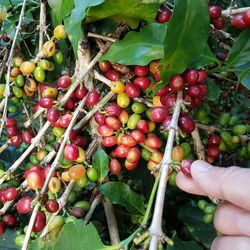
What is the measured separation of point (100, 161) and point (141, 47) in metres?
0.27

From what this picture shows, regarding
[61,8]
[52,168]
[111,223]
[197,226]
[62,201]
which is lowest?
[197,226]

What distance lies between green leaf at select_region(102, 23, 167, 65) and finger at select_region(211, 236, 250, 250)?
38 centimetres

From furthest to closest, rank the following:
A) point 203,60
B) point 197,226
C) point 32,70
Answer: point 197,226 → point 32,70 → point 203,60

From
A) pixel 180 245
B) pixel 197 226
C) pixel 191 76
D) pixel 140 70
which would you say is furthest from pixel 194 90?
pixel 197 226

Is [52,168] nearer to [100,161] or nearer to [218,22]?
[100,161]

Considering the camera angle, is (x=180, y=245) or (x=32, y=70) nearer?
(x=180, y=245)

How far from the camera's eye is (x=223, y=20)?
36.2 inches

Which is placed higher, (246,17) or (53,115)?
(246,17)

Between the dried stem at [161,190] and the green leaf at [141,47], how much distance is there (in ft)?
0.34

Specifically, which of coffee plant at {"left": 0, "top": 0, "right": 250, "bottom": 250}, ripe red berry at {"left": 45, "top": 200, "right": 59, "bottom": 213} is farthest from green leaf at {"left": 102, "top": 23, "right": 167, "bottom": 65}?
ripe red berry at {"left": 45, "top": 200, "right": 59, "bottom": 213}

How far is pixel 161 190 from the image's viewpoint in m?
0.72

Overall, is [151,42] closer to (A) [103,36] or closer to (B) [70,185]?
(A) [103,36]

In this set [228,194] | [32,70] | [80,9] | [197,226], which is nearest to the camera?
[228,194]

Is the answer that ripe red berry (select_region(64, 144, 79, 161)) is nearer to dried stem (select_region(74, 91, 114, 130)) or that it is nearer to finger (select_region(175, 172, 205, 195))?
dried stem (select_region(74, 91, 114, 130))
